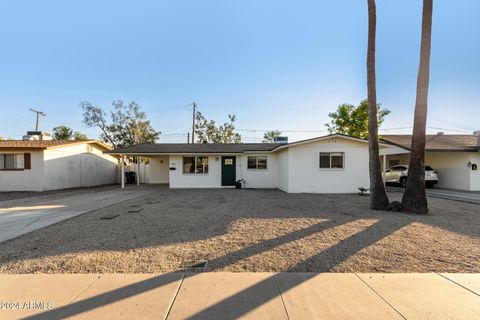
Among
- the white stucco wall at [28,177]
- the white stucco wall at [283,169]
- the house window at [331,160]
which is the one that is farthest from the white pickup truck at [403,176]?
the white stucco wall at [28,177]

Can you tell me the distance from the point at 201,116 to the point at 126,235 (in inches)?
1087

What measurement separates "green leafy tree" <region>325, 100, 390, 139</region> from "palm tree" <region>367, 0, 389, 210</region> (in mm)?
18696

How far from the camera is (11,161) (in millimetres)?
15555

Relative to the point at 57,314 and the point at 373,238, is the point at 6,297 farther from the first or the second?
the point at 373,238

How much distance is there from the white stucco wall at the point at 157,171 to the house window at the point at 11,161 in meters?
8.21

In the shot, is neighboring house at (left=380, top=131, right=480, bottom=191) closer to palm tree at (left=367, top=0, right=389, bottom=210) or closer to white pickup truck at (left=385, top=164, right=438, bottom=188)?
white pickup truck at (left=385, top=164, right=438, bottom=188)

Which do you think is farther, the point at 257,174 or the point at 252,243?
the point at 257,174

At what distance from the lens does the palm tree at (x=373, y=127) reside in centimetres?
841

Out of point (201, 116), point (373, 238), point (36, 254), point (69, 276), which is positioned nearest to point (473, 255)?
point (373, 238)

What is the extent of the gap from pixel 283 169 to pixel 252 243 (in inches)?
395

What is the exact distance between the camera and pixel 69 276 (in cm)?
339

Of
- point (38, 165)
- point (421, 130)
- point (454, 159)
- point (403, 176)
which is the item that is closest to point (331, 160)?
point (421, 130)

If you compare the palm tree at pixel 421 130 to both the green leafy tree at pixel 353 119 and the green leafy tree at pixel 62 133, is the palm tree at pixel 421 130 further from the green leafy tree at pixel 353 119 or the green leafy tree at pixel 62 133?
the green leafy tree at pixel 62 133

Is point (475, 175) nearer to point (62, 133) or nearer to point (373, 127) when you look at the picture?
point (373, 127)
